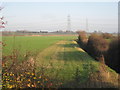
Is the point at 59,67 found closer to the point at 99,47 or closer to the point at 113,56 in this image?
the point at 113,56

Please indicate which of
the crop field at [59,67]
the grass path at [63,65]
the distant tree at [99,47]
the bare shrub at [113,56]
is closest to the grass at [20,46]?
the crop field at [59,67]

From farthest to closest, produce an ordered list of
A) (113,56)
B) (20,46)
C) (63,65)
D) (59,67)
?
(63,65) → (113,56) → (59,67) → (20,46)

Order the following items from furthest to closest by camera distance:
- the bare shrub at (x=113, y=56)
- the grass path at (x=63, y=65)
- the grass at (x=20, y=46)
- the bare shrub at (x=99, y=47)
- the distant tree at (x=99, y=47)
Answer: the bare shrub at (x=99, y=47), the distant tree at (x=99, y=47), the bare shrub at (x=113, y=56), the grass path at (x=63, y=65), the grass at (x=20, y=46)

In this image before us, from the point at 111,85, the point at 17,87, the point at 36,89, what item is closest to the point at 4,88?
the point at 17,87

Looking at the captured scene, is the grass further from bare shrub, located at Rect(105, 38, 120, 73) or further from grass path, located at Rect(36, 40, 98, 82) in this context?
bare shrub, located at Rect(105, 38, 120, 73)

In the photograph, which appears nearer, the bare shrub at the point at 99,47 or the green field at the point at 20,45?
the green field at the point at 20,45

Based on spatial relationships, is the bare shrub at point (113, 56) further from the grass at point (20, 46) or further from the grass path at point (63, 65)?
the grass at point (20, 46)

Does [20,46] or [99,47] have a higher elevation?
[20,46]

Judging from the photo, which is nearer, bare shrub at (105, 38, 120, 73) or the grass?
the grass

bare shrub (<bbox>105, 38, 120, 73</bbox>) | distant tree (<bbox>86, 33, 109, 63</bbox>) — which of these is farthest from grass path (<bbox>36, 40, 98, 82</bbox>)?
bare shrub (<bbox>105, 38, 120, 73</bbox>)

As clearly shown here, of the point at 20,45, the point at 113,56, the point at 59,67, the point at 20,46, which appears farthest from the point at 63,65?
the point at 20,46

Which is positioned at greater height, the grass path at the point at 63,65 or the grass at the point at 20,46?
the grass at the point at 20,46

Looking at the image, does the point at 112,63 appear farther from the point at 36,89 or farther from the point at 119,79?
the point at 36,89

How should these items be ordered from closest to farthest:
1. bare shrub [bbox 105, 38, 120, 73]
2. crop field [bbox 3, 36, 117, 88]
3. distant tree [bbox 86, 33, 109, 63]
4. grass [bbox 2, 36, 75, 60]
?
crop field [bbox 3, 36, 117, 88] < grass [bbox 2, 36, 75, 60] < bare shrub [bbox 105, 38, 120, 73] < distant tree [bbox 86, 33, 109, 63]
